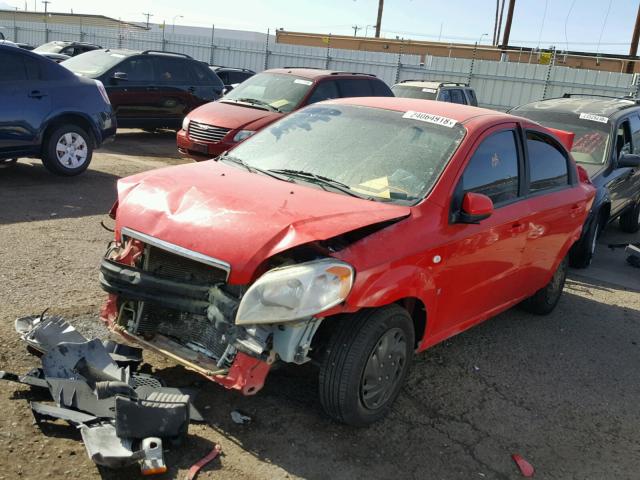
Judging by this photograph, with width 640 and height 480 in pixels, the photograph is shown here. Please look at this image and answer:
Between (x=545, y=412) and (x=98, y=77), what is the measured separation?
36.4ft

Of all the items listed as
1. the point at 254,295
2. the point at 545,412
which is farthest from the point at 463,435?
the point at 254,295

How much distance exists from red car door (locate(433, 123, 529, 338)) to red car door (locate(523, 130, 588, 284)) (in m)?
0.18

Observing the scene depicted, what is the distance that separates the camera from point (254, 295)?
308cm

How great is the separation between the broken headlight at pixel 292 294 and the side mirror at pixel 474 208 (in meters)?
1.09

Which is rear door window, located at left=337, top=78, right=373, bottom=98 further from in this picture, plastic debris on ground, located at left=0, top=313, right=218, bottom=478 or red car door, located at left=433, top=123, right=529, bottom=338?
plastic debris on ground, located at left=0, top=313, right=218, bottom=478

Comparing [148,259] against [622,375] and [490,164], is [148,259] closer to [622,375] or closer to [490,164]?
[490,164]

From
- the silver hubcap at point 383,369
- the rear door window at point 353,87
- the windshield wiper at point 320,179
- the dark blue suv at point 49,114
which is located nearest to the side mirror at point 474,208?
the windshield wiper at point 320,179

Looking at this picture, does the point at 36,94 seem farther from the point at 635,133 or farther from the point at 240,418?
the point at 635,133

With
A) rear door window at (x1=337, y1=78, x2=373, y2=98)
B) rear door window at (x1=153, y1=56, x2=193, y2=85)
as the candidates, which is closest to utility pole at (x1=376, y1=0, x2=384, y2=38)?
rear door window at (x1=153, y1=56, x2=193, y2=85)

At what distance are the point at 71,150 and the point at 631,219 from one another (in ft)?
27.0

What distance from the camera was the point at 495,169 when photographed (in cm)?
438

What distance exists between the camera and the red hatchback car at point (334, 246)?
3.15m

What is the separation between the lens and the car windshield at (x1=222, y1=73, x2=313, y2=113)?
1064 centimetres

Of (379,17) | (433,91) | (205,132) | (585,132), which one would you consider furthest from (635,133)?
(379,17)
